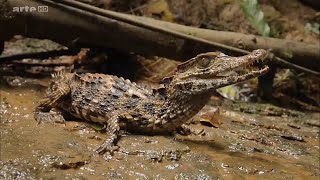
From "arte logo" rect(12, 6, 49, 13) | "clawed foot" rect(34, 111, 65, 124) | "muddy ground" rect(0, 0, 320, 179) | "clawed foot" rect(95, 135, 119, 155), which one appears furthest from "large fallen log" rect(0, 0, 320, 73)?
"clawed foot" rect(95, 135, 119, 155)

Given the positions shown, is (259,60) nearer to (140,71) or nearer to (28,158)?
(28,158)

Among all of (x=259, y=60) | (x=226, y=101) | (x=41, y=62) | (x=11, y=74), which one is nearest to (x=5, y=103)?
(x=11, y=74)

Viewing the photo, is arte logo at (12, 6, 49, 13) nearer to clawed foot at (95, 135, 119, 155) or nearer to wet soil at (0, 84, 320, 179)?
wet soil at (0, 84, 320, 179)

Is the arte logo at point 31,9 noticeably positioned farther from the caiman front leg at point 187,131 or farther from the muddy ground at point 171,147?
the caiman front leg at point 187,131

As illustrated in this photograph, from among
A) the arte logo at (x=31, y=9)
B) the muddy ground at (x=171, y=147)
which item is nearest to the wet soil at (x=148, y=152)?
the muddy ground at (x=171, y=147)

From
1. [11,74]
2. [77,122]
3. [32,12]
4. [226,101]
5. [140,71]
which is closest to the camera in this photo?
[77,122]
